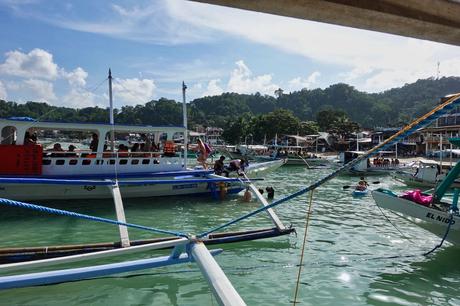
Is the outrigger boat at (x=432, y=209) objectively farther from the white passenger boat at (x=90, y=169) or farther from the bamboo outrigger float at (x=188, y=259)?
the white passenger boat at (x=90, y=169)

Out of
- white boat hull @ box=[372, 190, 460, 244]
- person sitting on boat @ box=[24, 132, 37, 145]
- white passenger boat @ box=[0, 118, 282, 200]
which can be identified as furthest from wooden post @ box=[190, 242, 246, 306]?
person sitting on boat @ box=[24, 132, 37, 145]

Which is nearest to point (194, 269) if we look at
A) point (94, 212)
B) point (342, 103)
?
point (94, 212)

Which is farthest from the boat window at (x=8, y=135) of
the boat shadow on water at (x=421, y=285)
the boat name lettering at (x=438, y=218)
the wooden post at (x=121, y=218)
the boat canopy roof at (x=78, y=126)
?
the boat name lettering at (x=438, y=218)

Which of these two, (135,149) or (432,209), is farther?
(135,149)

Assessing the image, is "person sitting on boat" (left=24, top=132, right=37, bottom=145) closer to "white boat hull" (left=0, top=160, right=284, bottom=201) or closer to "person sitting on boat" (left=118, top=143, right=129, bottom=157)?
"white boat hull" (left=0, top=160, right=284, bottom=201)

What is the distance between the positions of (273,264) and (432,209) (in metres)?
4.41

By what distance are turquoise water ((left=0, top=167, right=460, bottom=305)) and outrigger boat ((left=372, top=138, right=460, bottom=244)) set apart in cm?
77

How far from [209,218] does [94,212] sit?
14.8ft

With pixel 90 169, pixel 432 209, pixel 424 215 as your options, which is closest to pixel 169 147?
pixel 90 169

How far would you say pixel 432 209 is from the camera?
9391 mm

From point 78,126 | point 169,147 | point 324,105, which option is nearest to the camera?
point 78,126

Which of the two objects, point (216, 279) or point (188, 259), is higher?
point (216, 279)

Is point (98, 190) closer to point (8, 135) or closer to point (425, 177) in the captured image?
point (8, 135)

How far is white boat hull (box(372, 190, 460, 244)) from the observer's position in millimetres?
9258
